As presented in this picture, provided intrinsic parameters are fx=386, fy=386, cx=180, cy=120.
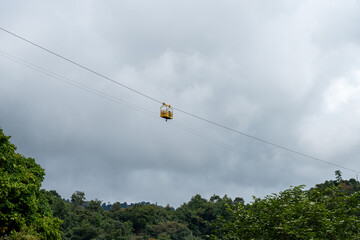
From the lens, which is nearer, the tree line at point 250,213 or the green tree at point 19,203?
the tree line at point 250,213

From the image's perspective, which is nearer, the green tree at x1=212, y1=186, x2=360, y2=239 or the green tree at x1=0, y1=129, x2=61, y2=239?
the green tree at x1=212, y1=186, x2=360, y2=239

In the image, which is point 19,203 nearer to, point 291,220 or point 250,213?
point 250,213

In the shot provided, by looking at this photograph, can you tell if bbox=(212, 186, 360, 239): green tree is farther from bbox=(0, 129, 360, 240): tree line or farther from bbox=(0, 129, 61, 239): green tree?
bbox=(0, 129, 61, 239): green tree

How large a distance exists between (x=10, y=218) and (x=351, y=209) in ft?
70.0

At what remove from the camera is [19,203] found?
24.5 meters

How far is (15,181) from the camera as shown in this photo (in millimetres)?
25266

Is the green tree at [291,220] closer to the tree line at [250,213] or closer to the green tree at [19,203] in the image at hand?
the tree line at [250,213]

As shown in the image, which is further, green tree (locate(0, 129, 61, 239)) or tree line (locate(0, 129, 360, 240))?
green tree (locate(0, 129, 61, 239))

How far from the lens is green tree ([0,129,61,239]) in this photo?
931 inches

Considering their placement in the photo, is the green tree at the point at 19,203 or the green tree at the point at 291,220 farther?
the green tree at the point at 19,203

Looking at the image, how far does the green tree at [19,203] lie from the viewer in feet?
77.6

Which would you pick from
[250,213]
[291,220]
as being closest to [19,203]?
[250,213]

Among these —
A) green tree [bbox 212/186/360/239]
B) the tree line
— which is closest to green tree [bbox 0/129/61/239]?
the tree line

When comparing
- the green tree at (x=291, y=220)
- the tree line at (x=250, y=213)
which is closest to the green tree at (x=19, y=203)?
the tree line at (x=250, y=213)
